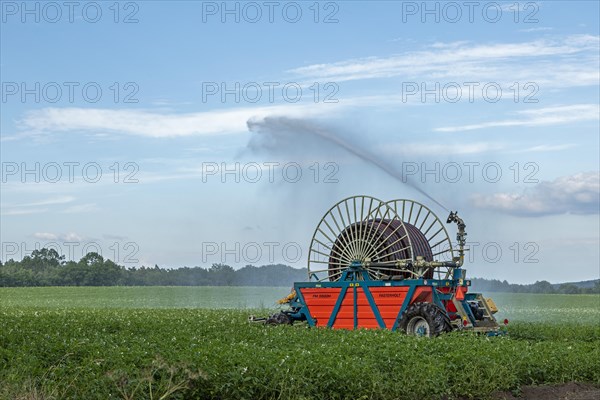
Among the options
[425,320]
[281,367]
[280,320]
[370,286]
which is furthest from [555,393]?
[280,320]

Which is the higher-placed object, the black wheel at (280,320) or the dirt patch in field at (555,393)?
the black wheel at (280,320)

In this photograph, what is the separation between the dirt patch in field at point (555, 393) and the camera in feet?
41.0

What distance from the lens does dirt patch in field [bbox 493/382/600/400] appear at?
1251cm

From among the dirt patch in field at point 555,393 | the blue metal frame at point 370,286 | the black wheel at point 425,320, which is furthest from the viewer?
the blue metal frame at point 370,286

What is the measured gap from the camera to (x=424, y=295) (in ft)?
65.6

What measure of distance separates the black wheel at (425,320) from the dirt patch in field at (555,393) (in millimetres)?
5762

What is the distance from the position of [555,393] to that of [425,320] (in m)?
6.70

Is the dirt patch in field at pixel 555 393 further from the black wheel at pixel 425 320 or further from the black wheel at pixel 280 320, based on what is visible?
the black wheel at pixel 280 320

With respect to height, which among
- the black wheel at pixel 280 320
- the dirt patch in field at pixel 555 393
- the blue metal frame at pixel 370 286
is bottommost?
the dirt patch in field at pixel 555 393

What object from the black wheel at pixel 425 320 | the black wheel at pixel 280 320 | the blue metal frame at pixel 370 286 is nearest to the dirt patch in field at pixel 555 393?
the black wheel at pixel 425 320

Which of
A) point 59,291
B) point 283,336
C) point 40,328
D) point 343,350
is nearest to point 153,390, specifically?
point 343,350

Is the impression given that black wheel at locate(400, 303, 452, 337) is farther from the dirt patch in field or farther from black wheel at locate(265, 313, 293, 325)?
the dirt patch in field

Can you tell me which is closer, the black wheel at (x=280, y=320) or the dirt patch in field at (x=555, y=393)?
the dirt patch in field at (x=555, y=393)

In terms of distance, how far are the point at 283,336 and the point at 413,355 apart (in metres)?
4.43
